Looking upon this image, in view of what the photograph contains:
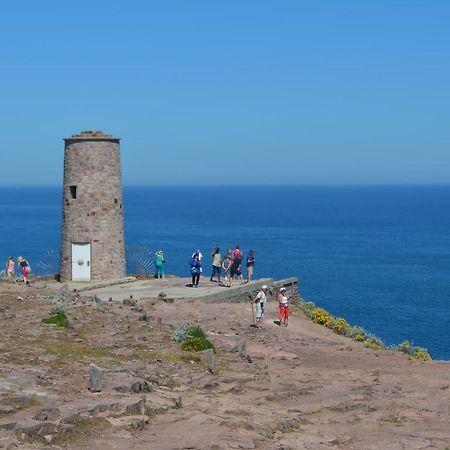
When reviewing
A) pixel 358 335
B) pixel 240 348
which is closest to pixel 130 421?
pixel 240 348

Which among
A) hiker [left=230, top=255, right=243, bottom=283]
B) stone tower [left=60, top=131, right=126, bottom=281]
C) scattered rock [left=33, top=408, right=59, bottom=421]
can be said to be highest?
stone tower [left=60, top=131, right=126, bottom=281]

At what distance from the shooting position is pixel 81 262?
3669cm

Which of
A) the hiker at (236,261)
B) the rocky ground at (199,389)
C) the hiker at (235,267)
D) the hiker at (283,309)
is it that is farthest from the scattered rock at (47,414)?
the hiker at (235,267)

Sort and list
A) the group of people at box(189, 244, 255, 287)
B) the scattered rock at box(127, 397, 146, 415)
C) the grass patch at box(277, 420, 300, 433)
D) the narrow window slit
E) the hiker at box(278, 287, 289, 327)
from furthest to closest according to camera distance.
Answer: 1. the narrow window slit
2. the group of people at box(189, 244, 255, 287)
3. the hiker at box(278, 287, 289, 327)
4. the grass patch at box(277, 420, 300, 433)
5. the scattered rock at box(127, 397, 146, 415)

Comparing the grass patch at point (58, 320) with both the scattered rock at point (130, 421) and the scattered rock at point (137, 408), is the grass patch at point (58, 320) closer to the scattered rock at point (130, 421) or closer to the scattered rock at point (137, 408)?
the scattered rock at point (137, 408)

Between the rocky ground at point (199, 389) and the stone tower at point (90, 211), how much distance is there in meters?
8.40

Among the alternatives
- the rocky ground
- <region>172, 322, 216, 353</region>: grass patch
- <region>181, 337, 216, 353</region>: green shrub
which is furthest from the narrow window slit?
<region>181, 337, 216, 353</region>: green shrub

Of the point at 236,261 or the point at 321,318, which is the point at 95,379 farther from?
the point at 236,261

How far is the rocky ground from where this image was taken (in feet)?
49.5

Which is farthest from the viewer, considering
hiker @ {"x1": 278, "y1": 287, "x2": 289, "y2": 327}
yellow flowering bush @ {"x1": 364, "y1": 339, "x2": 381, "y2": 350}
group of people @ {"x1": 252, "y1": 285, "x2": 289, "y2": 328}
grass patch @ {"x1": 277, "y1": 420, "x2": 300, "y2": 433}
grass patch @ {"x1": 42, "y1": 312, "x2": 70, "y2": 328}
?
hiker @ {"x1": 278, "y1": 287, "x2": 289, "y2": 327}

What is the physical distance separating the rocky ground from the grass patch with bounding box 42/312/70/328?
35cm

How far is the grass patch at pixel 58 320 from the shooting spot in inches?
945

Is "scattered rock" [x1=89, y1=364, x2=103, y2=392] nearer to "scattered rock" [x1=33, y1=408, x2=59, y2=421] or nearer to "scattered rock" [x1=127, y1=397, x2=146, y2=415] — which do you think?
"scattered rock" [x1=127, y1=397, x2=146, y2=415]

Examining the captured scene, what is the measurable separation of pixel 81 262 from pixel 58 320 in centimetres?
1259
